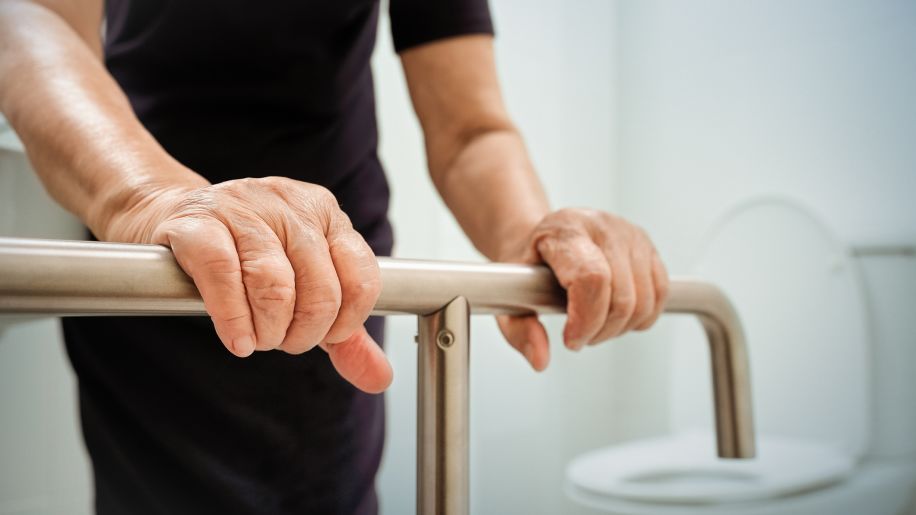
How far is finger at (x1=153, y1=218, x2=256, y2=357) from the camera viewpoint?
0.26 m

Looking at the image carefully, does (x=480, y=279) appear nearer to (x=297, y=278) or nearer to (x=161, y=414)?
(x=297, y=278)

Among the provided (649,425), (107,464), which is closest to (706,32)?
(649,425)

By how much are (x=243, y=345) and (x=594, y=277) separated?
0.23m

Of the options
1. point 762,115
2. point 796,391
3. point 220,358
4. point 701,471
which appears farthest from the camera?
point 762,115

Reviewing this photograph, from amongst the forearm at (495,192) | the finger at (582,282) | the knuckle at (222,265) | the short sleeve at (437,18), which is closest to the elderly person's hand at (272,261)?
the knuckle at (222,265)

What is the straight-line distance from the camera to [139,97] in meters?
0.61

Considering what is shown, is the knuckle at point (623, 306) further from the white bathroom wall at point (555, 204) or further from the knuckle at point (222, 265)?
the white bathroom wall at point (555, 204)

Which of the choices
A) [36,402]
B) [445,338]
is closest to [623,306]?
[445,338]

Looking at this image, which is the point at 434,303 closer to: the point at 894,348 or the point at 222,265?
the point at 222,265

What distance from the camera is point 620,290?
456 millimetres

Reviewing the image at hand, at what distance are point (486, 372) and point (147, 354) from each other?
3.19 feet

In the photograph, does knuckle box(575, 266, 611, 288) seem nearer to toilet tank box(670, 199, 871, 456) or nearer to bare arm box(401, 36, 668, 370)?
bare arm box(401, 36, 668, 370)

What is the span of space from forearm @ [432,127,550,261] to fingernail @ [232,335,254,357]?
319mm

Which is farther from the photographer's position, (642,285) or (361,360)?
→ (642,285)
